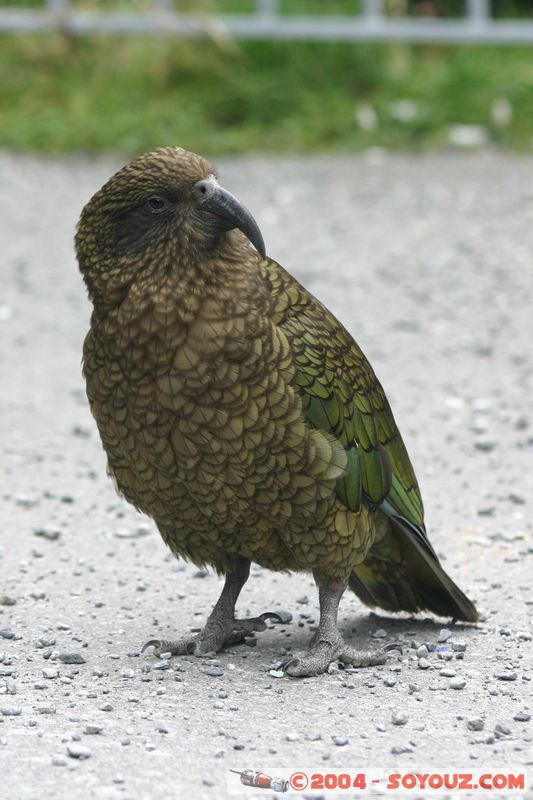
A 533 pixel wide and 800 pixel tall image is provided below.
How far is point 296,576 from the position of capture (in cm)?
574

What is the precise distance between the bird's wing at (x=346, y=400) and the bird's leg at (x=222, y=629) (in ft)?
1.82

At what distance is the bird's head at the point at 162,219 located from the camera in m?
4.20

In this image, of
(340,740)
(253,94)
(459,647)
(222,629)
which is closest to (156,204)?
(222,629)

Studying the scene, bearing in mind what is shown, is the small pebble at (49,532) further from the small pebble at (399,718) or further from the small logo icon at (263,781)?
the small logo icon at (263,781)

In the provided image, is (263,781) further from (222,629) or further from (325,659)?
(222,629)

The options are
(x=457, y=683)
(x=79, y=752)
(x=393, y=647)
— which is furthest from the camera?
(x=393, y=647)

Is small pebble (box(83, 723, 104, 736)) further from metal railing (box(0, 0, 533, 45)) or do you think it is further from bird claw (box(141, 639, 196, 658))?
metal railing (box(0, 0, 533, 45))

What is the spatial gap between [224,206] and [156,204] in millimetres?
234

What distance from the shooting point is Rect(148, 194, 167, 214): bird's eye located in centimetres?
425

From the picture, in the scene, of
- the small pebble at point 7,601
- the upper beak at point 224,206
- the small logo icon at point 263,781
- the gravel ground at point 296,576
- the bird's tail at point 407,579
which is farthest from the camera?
the small pebble at point 7,601

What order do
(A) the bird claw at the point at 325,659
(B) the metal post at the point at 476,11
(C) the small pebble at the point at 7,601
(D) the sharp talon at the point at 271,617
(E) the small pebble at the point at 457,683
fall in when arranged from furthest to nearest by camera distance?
(B) the metal post at the point at 476,11
(C) the small pebble at the point at 7,601
(D) the sharp talon at the point at 271,617
(A) the bird claw at the point at 325,659
(E) the small pebble at the point at 457,683

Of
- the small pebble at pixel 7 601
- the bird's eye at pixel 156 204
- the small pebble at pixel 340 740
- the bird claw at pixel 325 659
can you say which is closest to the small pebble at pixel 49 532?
the small pebble at pixel 7 601

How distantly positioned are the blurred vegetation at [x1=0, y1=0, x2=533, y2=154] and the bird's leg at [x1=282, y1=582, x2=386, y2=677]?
6.81 metres

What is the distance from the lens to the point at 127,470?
4.42 metres
